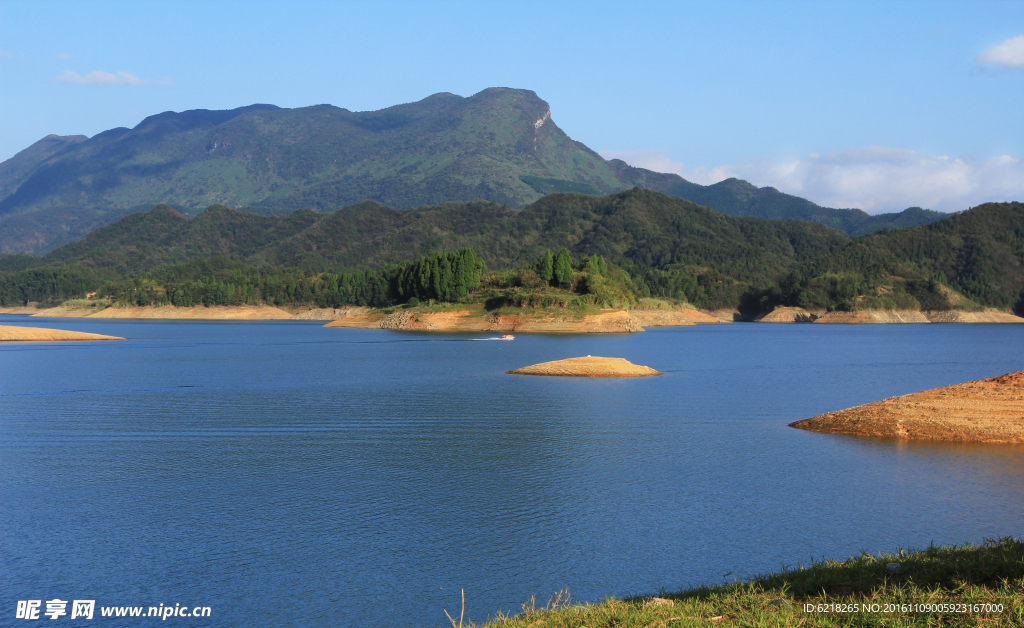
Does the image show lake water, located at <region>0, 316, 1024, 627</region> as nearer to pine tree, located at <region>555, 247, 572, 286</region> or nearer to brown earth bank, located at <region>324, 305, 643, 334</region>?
brown earth bank, located at <region>324, 305, 643, 334</region>

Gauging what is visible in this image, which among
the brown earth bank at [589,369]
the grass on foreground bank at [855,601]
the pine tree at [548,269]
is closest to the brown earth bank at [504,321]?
the pine tree at [548,269]

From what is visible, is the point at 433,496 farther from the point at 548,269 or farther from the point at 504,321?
the point at 548,269

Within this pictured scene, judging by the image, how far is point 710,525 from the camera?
68.4 ft

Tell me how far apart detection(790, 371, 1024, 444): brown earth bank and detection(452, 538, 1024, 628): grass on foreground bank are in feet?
74.1

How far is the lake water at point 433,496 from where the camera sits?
16.4 meters

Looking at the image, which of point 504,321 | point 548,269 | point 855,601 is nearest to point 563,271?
point 548,269

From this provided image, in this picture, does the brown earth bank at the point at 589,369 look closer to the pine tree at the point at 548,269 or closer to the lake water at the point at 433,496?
the lake water at the point at 433,496

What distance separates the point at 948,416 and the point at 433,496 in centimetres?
2527

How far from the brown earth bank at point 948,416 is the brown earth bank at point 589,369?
23706 mm

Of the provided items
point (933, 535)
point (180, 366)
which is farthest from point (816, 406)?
→ point (180, 366)

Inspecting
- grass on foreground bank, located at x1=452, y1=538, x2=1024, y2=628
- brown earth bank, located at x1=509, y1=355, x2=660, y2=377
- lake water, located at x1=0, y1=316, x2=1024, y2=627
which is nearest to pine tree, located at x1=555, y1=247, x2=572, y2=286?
brown earth bank, located at x1=509, y1=355, x2=660, y2=377

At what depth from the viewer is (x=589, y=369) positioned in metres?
61.6

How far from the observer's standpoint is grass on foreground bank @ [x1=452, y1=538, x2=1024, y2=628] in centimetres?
1041

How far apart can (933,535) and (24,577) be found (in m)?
21.6
